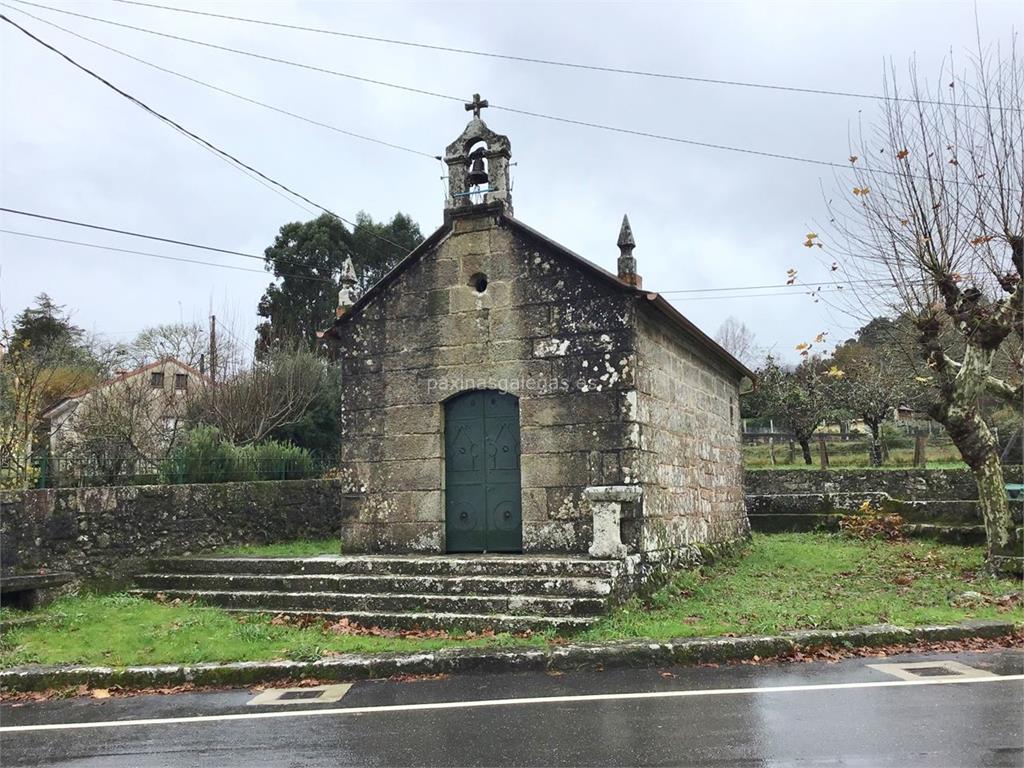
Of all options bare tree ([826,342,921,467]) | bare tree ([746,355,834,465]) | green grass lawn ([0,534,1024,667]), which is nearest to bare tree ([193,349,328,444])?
green grass lawn ([0,534,1024,667])

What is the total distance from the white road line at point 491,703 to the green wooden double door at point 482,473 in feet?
14.1

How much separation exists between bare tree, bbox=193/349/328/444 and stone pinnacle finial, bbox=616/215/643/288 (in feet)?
46.9

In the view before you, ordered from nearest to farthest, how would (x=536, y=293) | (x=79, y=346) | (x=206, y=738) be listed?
1. (x=206, y=738)
2. (x=536, y=293)
3. (x=79, y=346)

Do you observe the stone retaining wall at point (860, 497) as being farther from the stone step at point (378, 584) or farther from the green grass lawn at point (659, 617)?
the stone step at point (378, 584)

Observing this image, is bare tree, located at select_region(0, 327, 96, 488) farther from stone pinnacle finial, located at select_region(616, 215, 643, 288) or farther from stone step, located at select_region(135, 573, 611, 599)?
stone pinnacle finial, located at select_region(616, 215, 643, 288)

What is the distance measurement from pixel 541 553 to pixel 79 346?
27952mm

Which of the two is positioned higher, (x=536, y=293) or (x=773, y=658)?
(x=536, y=293)

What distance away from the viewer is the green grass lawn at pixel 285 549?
11.7 meters

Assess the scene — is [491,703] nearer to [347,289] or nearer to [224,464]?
[347,289]

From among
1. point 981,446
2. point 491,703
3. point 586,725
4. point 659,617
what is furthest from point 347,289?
point 981,446

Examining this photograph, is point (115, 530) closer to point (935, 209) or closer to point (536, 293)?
point (536, 293)

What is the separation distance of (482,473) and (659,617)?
329cm

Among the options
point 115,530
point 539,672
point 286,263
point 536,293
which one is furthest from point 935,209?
point 286,263

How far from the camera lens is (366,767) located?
454cm
